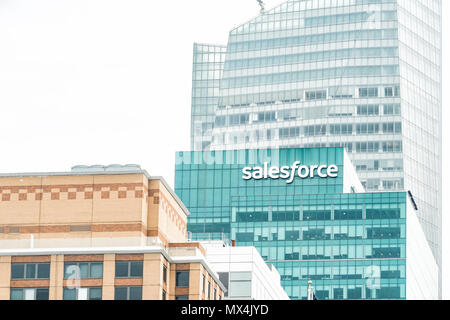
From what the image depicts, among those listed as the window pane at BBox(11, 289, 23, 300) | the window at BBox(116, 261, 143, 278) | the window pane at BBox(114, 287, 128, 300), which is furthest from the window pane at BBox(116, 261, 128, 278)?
the window pane at BBox(11, 289, 23, 300)

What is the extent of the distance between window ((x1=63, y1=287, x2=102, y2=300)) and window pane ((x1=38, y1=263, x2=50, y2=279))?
1.93m

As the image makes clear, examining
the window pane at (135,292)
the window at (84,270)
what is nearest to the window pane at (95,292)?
the window at (84,270)

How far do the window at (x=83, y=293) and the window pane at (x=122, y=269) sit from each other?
1.88 m

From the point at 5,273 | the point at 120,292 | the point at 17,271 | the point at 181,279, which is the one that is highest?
the point at 17,271

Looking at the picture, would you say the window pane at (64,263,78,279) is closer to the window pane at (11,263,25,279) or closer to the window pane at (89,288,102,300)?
the window pane at (89,288,102,300)

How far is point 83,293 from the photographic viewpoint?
91062 mm

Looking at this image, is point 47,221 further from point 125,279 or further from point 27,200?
point 125,279

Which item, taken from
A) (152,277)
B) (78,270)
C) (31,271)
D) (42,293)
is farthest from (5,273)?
(152,277)

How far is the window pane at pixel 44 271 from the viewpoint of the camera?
92062 millimetres

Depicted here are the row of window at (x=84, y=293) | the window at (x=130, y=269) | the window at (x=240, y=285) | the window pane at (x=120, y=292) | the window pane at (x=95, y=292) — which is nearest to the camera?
the row of window at (x=84, y=293)

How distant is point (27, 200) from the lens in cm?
9862

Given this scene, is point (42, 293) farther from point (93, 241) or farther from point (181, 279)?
point (181, 279)

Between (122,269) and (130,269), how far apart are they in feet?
2.18

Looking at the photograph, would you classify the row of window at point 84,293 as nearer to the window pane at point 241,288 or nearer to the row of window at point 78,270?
the row of window at point 78,270
